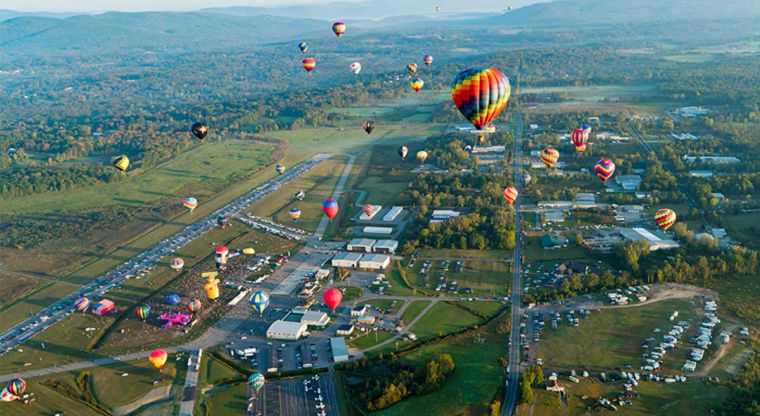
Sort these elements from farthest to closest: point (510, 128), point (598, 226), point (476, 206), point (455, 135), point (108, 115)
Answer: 1. point (108, 115)
2. point (510, 128)
3. point (455, 135)
4. point (476, 206)
5. point (598, 226)

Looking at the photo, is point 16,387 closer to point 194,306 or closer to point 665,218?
point 194,306

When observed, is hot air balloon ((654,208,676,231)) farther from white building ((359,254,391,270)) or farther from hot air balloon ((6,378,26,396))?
hot air balloon ((6,378,26,396))

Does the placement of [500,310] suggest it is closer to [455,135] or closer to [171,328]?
[171,328]

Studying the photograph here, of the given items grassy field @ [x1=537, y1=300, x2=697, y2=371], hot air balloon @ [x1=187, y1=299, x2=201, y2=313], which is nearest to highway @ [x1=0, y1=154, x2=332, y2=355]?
hot air balloon @ [x1=187, y1=299, x2=201, y2=313]

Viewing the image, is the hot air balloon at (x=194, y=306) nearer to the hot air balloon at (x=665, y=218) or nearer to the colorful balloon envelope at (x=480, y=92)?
the colorful balloon envelope at (x=480, y=92)

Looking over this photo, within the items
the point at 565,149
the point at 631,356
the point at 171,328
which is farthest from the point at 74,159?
the point at 631,356

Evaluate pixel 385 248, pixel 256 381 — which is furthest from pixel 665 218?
pixel 256 381
